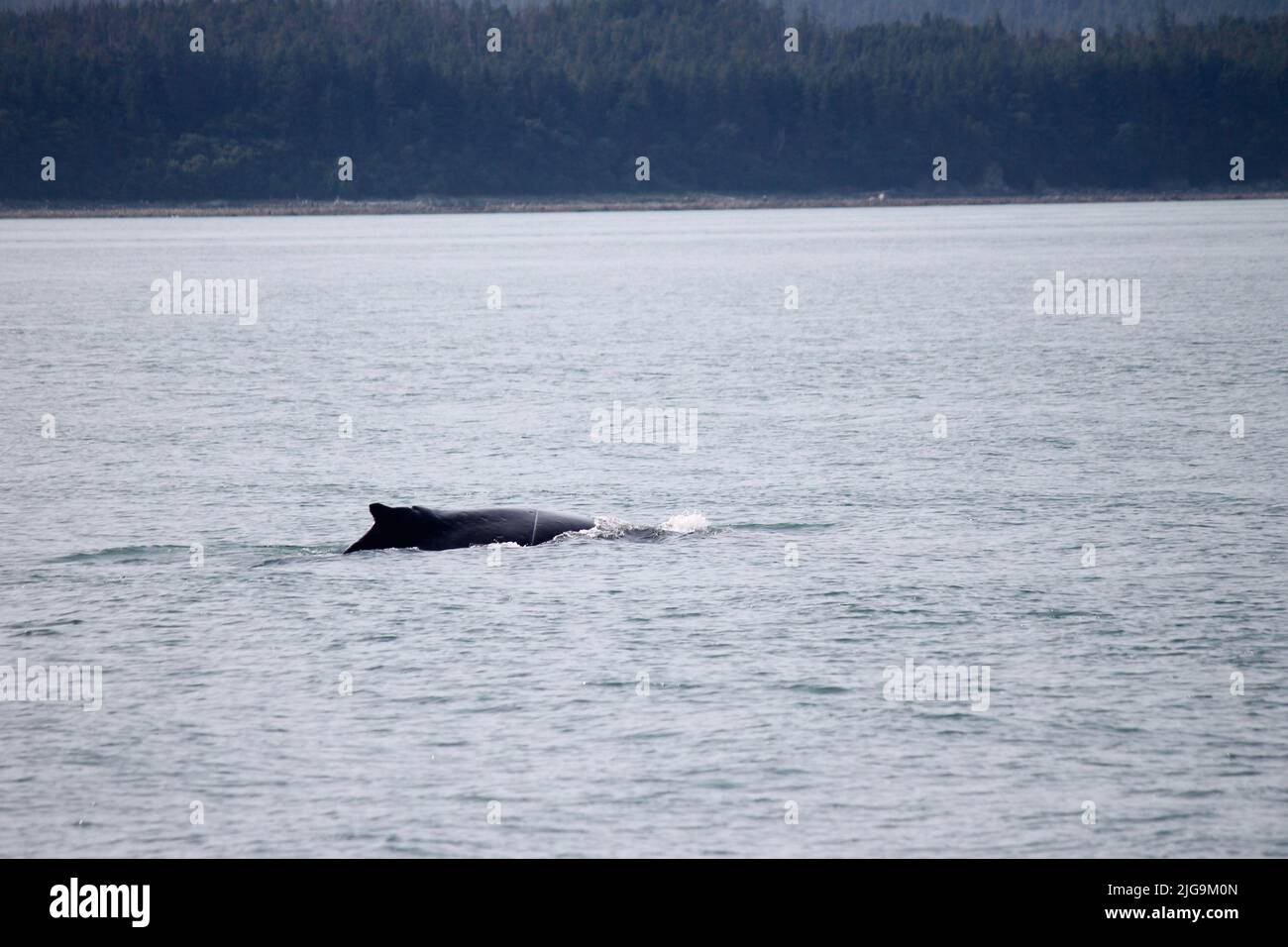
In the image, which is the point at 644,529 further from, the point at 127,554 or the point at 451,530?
the point at 127,554

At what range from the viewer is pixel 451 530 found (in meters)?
29.2

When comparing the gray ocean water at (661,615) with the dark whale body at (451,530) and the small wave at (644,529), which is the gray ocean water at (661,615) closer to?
the small wave at (644,529)


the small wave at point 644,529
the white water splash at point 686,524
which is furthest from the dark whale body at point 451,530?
the white water splash at point 686,524

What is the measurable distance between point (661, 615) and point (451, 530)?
5.71 metres

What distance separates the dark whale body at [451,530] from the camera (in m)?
29.0

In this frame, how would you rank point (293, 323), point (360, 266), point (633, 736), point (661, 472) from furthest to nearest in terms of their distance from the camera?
point (360, 266) < point (293, 323) < point (661, 472) < point (633, 736)

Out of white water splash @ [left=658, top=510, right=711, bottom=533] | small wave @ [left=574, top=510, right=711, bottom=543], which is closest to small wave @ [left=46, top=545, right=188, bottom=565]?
small wave @ [left=574, top=510, right=711, bottom=543]

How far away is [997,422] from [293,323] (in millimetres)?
47469

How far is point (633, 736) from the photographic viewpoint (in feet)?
64.8

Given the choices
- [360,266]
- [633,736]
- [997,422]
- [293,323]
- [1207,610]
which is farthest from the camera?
[360,266]

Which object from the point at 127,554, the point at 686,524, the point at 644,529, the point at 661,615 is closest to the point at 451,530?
the point at 644,529

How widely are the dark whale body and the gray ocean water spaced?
49cm

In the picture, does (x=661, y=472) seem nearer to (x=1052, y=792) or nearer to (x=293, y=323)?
(x=1052, y=792)
